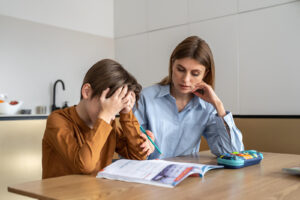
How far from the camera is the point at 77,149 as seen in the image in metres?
1.03

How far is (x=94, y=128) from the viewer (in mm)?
1059

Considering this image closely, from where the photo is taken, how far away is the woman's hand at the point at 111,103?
1104 millimetres

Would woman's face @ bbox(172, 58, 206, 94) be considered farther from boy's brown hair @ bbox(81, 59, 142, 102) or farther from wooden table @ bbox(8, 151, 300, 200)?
wooden table @ bbox(8, 151, 300, 200)

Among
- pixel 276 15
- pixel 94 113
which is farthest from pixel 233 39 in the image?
pixel 94 113

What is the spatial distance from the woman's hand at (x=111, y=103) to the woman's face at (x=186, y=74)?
417 mm

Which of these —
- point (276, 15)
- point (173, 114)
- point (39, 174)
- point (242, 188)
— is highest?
point (276, 15)

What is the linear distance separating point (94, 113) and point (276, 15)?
191cm

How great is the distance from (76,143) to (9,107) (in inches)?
65.9

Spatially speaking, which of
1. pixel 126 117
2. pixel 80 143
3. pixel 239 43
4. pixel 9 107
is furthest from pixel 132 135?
pixel 239 43

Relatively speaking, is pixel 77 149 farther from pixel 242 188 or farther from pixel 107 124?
pixel 242 188

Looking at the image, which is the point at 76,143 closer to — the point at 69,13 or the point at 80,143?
the point at 80,143

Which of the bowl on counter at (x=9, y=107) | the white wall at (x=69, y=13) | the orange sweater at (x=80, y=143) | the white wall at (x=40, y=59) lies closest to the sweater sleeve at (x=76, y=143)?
the orange sweater at (x=80, y=143)

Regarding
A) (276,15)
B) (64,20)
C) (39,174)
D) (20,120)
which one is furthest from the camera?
(64,20)

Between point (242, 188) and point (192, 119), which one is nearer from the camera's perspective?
point (242, 188)
